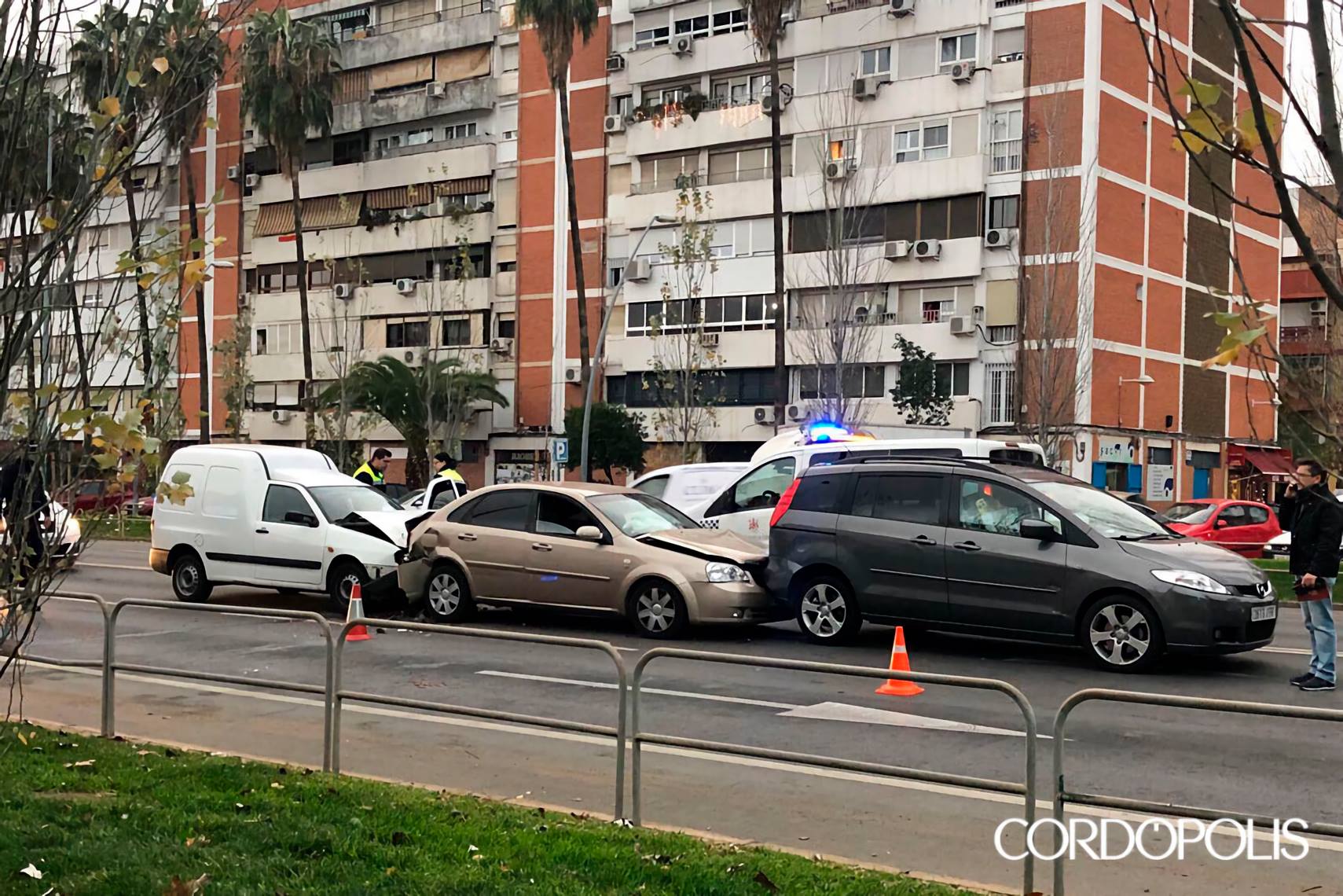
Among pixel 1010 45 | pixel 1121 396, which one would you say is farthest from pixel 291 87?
pixel 1121 396

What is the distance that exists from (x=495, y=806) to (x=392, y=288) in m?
51.1

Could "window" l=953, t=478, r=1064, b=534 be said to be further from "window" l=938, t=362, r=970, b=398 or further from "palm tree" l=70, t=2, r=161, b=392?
"window" l=938, t=362, r=970, b=398

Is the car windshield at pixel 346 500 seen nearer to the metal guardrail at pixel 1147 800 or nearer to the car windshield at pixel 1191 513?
the metal guardrail at pixel 1147 800

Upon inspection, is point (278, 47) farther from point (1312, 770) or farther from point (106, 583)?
point (1312, 770)

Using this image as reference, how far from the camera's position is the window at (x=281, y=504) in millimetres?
16297

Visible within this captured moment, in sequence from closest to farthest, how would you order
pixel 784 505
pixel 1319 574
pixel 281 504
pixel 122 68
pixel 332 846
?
pixel 122 68 < pixel 332 846 < pixel 1319 574 < pixel 784 505 < pixel 281 504

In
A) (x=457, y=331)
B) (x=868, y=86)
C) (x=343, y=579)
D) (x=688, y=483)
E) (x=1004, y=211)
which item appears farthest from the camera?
(x=457, y=331)

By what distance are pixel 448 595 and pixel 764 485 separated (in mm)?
4668

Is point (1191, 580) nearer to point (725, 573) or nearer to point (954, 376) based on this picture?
point (725, 573)

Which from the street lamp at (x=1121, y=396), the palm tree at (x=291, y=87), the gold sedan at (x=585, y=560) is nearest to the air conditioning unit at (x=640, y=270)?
the palm tree at (x=291, y=87)

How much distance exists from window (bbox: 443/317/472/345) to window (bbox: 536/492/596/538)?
136 feet

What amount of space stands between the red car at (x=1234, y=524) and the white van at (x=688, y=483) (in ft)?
44.7

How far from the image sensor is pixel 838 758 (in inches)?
242

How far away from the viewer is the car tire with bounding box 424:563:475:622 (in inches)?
575
